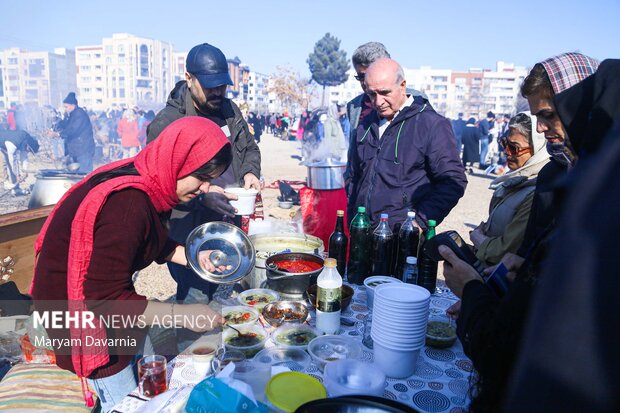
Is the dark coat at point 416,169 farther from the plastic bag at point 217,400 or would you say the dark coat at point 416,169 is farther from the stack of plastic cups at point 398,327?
the plastic bag at point 217,400

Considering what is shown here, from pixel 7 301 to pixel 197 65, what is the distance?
2.63m

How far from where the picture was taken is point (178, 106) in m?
3.51

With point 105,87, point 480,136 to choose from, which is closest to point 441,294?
point 480,136

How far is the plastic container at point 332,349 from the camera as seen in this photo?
161cm

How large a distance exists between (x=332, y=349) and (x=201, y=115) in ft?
8.68

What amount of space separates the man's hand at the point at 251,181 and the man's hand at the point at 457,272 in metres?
2.32

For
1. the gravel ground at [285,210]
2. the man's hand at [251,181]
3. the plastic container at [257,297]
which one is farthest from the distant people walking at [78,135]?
the plastic container at [257,297]

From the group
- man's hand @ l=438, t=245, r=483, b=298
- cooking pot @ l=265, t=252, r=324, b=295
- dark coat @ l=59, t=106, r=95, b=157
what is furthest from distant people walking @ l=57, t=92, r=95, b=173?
man's hand @ l=438, t=245, r=483, b=298

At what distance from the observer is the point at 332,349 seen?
1.69m

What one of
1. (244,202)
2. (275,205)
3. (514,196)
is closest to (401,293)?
(514,196)

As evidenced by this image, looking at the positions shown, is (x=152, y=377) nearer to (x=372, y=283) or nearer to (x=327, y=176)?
(x=372, y=283)

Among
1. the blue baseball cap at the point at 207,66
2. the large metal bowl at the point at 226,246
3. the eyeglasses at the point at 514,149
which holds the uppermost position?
the blue baseball cap at the point at 207,66

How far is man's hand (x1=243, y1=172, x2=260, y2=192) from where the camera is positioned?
12.0 ft

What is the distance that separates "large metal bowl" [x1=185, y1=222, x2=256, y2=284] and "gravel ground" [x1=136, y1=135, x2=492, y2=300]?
290 cm
